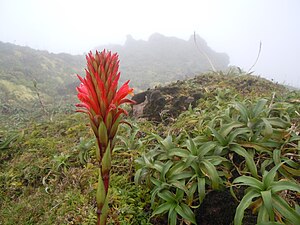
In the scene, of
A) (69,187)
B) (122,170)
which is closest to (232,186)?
(122,170)

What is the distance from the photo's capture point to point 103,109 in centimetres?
127

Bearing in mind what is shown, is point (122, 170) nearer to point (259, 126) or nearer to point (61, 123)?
point (259, 126)

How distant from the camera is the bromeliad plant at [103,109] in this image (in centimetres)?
125

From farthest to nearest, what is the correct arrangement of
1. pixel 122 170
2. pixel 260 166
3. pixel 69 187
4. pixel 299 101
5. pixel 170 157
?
pixel 299 101 → pixel 122 170 → pixel 69 187 → pixel 170 157 → pixel 260 166

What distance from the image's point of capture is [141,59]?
125 feet

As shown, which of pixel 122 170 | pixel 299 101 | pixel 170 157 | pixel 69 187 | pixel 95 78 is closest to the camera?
pixel 95 78

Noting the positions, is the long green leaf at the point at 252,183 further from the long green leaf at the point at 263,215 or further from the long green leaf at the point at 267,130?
the long green leaf at the point at 267,130

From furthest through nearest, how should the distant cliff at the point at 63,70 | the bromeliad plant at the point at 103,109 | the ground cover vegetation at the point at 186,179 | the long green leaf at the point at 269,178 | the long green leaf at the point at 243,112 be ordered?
the distant cliff at the point at 63,70
the long green leaf at the point at 243,112
the ground cover vegetation at the point at 186,179
the long green leaf at the point at 269,178
the bromeliad plant at the point at 103,109

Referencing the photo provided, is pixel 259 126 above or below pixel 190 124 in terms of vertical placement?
above

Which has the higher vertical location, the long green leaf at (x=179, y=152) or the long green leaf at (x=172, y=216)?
the long green leaf at (x=179, y=152)

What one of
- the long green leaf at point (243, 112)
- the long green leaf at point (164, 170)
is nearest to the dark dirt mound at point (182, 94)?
the long green leaf at point (243, 112)

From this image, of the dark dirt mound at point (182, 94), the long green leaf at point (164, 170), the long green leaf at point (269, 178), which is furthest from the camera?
the dark dirt mound at point (182, 94)

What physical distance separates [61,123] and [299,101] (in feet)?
12.6

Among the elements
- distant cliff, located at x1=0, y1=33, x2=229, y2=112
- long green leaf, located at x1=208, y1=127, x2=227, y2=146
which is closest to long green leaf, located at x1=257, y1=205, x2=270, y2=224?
long green leaf, located at x1=208, y1=127, x2=227, y2=146
